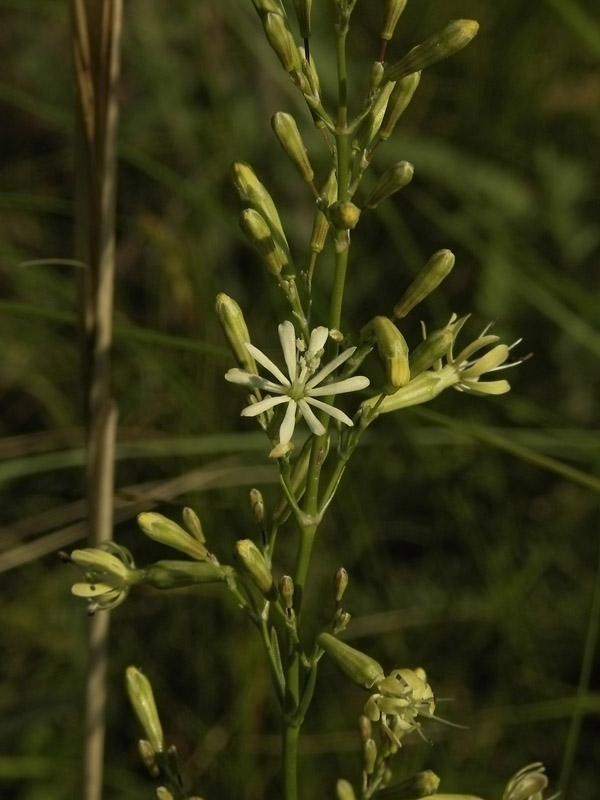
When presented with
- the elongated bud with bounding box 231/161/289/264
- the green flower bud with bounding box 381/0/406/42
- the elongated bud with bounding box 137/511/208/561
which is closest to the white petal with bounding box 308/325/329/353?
the elongated bud with bounding box 231/161/289/264

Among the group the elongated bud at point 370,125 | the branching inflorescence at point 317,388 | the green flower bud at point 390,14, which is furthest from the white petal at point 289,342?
the green flower bud at point 390,14

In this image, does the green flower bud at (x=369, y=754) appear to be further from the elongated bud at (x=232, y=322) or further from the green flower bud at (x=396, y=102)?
the green flower bud at (x=396, y=102)

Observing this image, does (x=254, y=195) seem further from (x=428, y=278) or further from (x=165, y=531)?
(x=165, y=531)

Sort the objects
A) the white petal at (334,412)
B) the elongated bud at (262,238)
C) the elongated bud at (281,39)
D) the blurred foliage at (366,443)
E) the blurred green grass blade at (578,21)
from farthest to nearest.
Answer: the blurred foliage at (366,443)
the blurred green grass blade at (578,21)
the elongated bud at (262,238)
the elongated bud at (281,39)
the white petal at (334,412)

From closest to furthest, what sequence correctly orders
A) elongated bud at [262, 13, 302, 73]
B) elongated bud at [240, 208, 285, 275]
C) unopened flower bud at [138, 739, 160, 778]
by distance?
elongated bud at [262, 13, 302, 73] → elongated bud at [240, 208, 285, 275] → unopened flower bud at [138, 739, 160, 778]

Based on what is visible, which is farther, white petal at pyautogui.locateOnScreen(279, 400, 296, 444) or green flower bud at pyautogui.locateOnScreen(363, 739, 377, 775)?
green flower bud at pyautogui.locateOnScreen(363, 739, 377, 775)

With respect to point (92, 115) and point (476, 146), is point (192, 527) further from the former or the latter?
point (476, 146)

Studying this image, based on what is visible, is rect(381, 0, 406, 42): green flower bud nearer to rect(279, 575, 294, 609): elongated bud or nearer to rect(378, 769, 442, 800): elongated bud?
rect(279, 575, 294, 609): elongated bud

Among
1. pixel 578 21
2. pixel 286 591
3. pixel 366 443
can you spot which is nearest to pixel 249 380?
pixel 286 591
